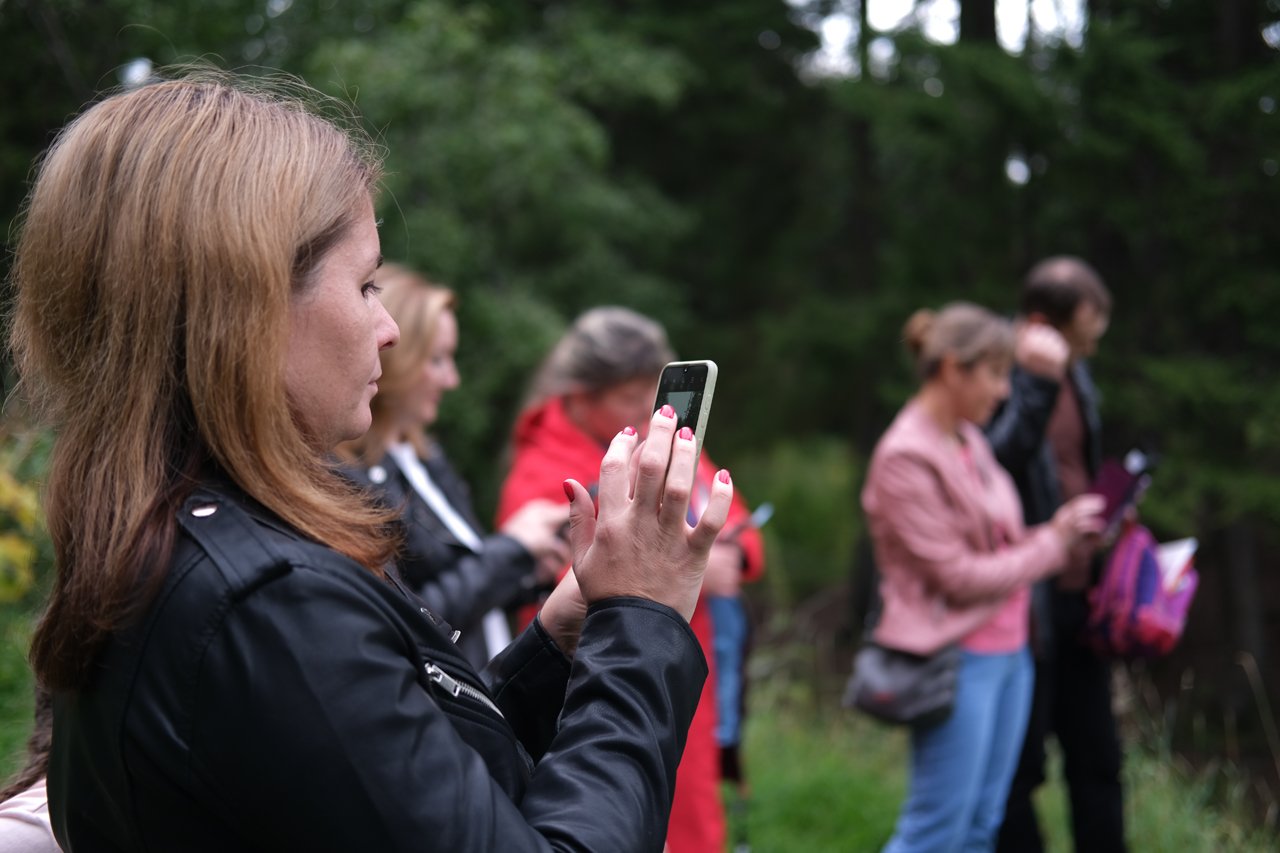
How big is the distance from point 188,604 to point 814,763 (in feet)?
16.5

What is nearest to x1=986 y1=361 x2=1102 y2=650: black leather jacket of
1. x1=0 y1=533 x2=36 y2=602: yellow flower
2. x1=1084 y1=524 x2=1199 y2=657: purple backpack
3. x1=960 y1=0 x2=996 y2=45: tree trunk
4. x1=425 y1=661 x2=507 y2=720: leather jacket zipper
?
x1=1084 y1=524 x2=1199 y2=657: purple backpack

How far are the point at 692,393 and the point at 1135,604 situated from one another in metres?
2.92

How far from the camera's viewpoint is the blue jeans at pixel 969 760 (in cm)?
360

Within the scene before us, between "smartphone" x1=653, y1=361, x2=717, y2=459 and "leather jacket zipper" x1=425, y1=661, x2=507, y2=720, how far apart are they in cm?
35

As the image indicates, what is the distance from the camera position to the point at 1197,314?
815cm

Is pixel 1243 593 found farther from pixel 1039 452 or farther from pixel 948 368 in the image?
pixel 948 368

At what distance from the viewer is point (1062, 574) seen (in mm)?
4102

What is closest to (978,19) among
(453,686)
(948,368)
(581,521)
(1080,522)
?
(948,368)

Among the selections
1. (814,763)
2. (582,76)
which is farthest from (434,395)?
(582,76)

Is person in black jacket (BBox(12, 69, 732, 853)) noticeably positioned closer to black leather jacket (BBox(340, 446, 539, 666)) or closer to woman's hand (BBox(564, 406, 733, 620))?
woman's hand (BBox(564, 406, 733, 620))

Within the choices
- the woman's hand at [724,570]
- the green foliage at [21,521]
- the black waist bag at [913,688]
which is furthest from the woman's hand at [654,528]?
the green foliage at [21,521]

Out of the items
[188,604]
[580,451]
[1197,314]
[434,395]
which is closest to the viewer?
[188,604]

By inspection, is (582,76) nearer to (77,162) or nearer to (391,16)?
(391,16)

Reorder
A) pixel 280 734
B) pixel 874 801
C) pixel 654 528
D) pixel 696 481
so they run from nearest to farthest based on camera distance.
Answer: pixel 280 734 → pixel 654 528 → pixel 696 481 → pixel 874 801
